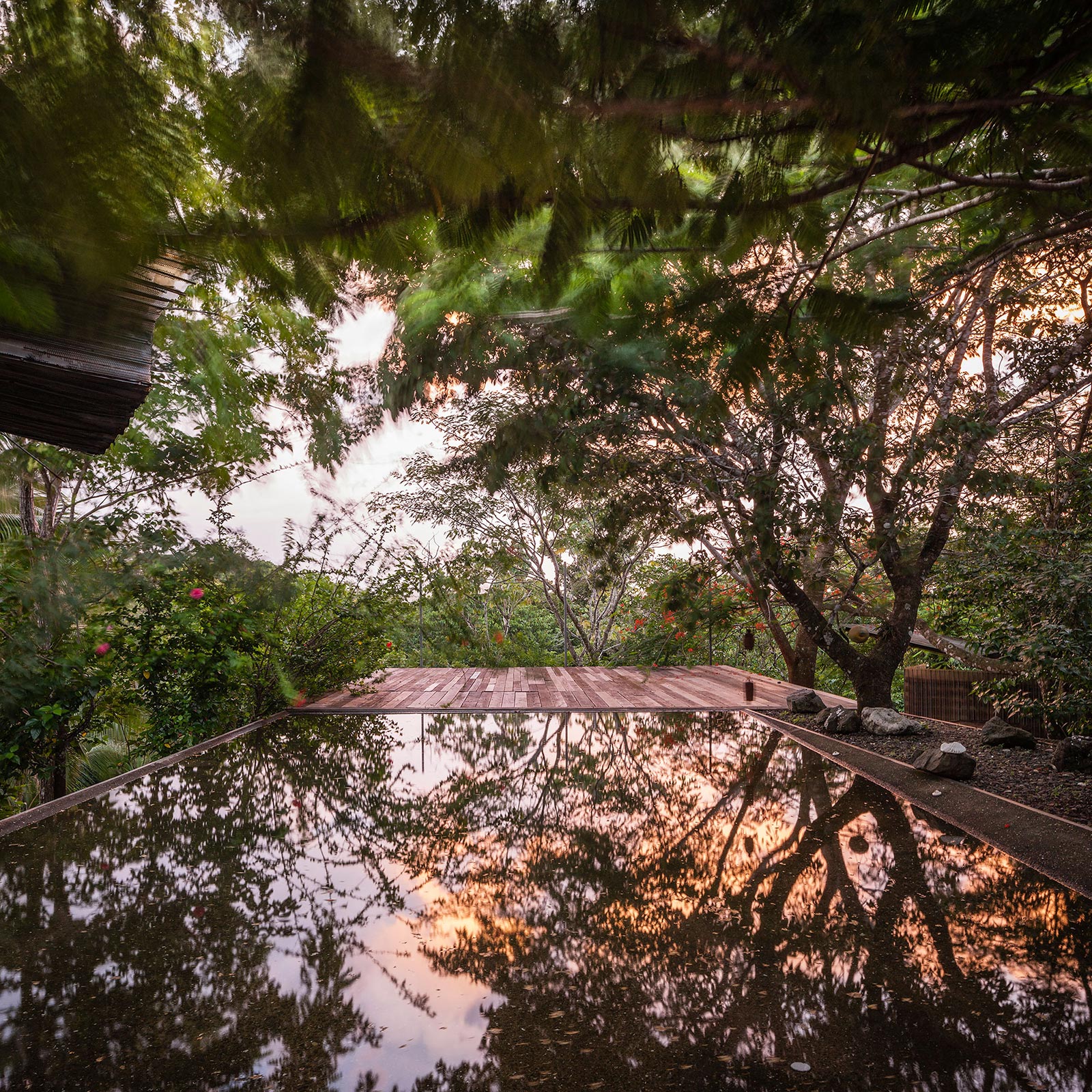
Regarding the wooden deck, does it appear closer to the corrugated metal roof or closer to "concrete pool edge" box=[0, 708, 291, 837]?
"concrete pool edge" box=[0, 708, 291, 837]

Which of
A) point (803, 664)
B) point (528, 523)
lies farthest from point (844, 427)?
point (528, 523)

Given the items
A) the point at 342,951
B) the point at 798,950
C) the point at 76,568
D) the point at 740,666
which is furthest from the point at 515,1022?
the point at 740,666

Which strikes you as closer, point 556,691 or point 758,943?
point 758,943

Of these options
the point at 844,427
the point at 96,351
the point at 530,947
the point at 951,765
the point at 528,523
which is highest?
the point at 528,523

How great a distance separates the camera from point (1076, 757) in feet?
11.7

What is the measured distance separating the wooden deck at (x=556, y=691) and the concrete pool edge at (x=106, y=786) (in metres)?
1.04

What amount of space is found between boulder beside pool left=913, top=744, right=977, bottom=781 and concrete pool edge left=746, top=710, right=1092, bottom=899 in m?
0.03

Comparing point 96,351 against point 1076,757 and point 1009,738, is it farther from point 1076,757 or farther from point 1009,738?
point 1009,738

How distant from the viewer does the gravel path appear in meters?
3.11

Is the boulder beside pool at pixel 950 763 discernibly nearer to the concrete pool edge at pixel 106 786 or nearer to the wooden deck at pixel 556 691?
the wooden deck at pixel 556 691

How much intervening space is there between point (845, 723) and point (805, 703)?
0.77m

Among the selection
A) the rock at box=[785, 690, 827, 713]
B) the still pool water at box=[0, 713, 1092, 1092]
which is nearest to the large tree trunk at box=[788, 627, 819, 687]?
the rock at box=[785, 690, 827, 713]

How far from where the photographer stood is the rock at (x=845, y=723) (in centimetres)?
462

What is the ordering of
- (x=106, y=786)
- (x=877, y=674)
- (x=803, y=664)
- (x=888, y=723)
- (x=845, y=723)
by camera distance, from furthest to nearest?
(x=803, y=664)
(x=877, y=674)
(x=845, y=723)
(x=888, y=723)
(x=106, y=786)
